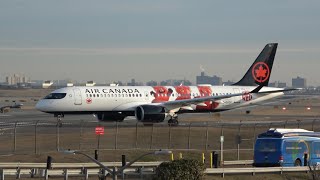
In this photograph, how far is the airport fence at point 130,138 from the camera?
58519 millimetres

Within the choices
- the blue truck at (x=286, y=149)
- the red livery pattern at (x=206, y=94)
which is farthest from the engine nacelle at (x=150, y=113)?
the blue truck at (x=286, y=149)

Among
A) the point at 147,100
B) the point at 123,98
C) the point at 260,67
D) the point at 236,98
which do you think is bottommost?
the point at 147,100

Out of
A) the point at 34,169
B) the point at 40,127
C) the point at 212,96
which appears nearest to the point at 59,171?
the point at 34,169

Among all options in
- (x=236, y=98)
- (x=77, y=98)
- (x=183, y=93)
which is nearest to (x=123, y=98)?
(x=77, y=98)

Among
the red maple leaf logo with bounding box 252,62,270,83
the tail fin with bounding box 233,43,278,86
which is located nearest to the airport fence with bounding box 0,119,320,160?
the tail fin with bounding box 233,43,278,86

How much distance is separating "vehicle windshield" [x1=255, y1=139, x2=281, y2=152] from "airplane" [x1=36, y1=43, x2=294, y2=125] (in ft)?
92.1

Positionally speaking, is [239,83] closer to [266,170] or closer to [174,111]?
[174,111]

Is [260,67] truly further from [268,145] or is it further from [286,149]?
[286,149]

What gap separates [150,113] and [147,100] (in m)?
5.10

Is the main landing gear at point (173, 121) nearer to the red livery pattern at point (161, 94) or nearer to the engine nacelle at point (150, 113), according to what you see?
the engine nacelle at point (150, 113)

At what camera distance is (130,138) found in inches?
2596

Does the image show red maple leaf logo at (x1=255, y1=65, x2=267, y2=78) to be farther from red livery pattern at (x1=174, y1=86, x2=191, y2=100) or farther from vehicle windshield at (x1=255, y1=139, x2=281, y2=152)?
vehicle windshield at (x1=255, y1=139, x2=281, y2=152)

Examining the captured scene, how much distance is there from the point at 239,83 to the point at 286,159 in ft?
145

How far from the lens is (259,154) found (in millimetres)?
49344
